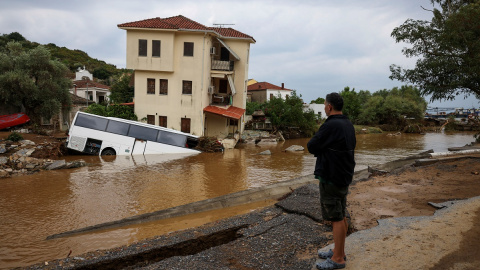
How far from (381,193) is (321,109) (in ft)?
175

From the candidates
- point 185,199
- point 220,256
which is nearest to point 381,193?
point 220,256

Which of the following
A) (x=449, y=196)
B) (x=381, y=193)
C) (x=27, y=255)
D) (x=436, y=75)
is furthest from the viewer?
(x=436, y=75)

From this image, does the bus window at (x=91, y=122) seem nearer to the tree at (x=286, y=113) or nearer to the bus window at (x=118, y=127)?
the bus window at (x=118, y=127)

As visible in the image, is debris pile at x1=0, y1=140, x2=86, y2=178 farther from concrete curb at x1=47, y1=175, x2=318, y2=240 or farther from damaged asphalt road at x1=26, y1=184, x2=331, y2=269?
damaged asphalt road at x1=26, y1=184, x2=331, y2=269

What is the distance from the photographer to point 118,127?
2025 cm

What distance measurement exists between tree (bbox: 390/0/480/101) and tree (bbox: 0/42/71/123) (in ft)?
79.7

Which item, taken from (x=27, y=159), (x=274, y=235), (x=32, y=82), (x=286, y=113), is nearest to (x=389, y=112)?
(x=286, y=113)

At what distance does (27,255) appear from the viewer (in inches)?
270

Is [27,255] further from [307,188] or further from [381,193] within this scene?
[381,193]

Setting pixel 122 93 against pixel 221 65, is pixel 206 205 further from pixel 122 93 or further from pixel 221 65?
pixel 122 93

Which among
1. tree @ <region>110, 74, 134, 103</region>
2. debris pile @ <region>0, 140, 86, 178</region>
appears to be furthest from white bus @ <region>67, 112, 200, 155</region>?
tree @ <region>110, 74, 134, 103</region>

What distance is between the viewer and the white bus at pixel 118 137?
1980 centimetres

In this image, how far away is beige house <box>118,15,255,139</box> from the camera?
26.0 meters

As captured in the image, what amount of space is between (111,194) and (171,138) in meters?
9.59
